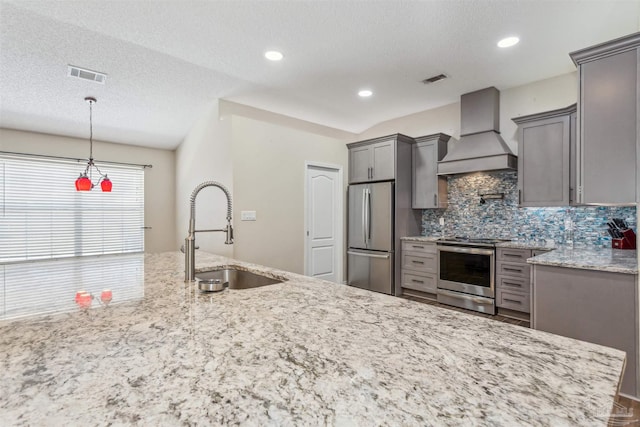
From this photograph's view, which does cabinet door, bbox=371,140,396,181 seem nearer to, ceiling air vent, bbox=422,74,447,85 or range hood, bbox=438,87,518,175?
range hood, bbox=438,87,518,175

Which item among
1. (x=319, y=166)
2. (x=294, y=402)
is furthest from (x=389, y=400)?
(x=319, y=166)

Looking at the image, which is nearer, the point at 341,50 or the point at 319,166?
the point at 341,50

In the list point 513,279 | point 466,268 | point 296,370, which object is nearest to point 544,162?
point 513,279

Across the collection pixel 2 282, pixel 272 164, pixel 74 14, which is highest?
pixel 74 14

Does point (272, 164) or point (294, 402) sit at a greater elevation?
point (272, 164)

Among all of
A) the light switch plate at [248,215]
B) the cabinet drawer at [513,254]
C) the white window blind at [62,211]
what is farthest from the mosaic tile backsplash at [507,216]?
the white window blind at [62,211]

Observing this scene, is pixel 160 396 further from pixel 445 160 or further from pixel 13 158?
pixel 13 158

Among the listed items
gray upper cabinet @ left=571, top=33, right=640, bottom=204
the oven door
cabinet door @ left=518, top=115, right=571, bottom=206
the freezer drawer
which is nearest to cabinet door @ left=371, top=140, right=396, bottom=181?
the freezer drawer

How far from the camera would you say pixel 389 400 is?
58 centimetres

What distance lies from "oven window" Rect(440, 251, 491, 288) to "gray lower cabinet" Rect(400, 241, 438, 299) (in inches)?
5.5

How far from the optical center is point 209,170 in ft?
14.0

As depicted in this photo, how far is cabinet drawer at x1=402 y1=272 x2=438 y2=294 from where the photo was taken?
4.09 m

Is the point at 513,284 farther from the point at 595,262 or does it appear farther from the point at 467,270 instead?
the point at 595,262

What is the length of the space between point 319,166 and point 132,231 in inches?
133
